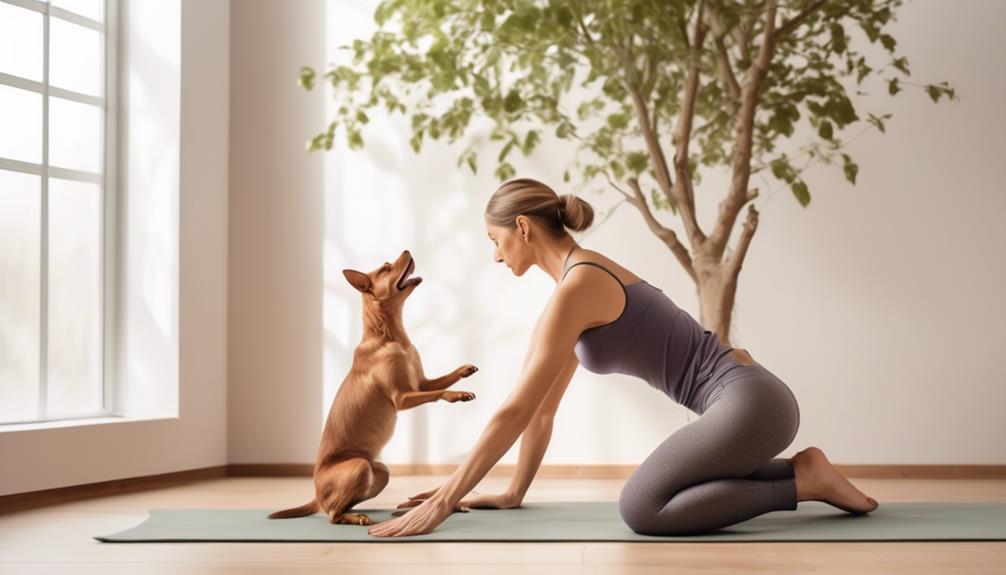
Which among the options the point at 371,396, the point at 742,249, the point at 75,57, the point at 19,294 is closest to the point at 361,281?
the point at 371,396

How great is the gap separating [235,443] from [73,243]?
1.20m

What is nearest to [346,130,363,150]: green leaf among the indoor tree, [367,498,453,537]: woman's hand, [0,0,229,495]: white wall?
the indoor tree

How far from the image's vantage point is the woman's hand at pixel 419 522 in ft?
8.68

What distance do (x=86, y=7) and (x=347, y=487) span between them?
114 inches

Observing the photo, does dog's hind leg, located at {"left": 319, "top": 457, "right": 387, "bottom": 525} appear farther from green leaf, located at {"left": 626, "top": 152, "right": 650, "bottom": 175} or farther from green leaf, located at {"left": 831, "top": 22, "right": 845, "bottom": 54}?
green leaf, located at {"left": 831, "top": 22, "right": 845, "bottom": 54}

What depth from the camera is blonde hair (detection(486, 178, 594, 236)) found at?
→ 9.37 ft

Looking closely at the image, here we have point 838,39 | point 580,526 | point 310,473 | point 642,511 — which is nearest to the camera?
point 642,511

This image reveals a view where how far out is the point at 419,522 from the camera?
269 cm

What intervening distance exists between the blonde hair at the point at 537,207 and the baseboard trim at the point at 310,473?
6.76 feet

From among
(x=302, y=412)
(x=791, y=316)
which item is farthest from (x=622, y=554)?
(x=302, y=412)

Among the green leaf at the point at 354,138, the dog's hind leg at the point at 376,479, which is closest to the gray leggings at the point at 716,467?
the dog's hind leg at the point at 376,479

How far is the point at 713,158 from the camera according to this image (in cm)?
427

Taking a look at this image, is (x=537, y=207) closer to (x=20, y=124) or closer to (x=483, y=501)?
(x=483, y=501)

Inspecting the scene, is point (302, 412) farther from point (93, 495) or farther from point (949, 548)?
point (949, 548)
